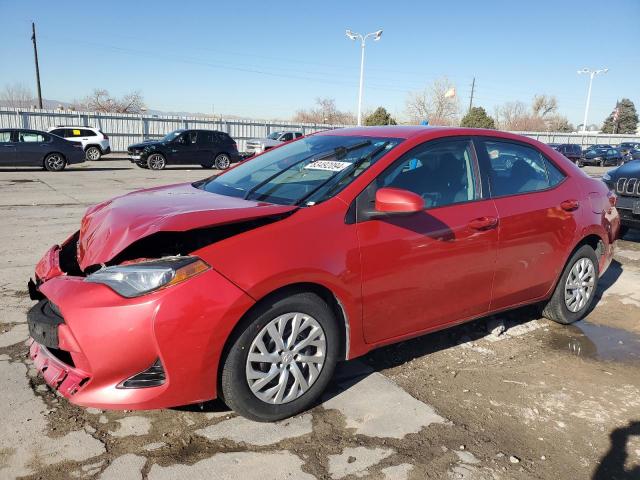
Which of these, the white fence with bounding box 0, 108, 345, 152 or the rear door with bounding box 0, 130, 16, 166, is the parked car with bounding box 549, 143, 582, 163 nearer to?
the white fence with bounding box 0, 108, 345, 152

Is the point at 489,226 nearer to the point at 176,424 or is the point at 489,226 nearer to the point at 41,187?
the point at 176,424

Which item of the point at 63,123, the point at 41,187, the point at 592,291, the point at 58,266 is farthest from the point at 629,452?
the point at 63,123

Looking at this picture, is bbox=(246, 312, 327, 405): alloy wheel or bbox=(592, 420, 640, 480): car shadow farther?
bbox=(246, 312, 327, 405): alloy wheel

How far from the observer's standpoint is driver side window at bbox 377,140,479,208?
3381 millimetres

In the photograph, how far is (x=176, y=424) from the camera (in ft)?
9.32

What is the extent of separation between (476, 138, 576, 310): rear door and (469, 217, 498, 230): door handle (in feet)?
0.28

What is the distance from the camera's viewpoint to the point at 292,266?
2732 mm

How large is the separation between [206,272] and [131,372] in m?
0.60

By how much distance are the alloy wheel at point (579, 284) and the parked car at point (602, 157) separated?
1491 inches

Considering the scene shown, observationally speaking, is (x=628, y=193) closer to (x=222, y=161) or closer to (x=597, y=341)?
(x=597, y=341)

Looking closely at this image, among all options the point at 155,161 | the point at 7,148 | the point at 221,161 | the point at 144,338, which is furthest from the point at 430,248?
the point at 221,161

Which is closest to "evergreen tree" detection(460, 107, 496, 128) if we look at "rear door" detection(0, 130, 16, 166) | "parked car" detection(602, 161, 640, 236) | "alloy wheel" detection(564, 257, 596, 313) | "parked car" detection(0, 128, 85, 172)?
"parked car" detection(0, 128, 85, 172)

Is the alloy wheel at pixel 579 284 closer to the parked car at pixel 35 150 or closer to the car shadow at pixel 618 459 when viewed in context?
the car shadow at pixel 618 459

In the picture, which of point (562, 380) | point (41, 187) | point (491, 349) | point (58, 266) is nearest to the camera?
point (58, 266)
